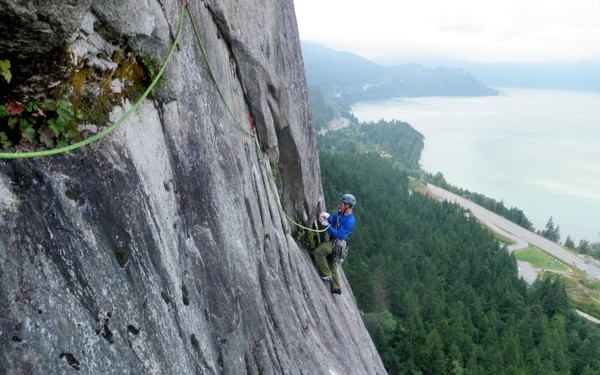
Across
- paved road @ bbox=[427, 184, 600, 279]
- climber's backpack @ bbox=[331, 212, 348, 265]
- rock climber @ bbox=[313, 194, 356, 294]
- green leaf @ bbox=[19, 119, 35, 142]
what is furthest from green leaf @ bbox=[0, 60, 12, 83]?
paved road @ bbox=[427, 184, 600, 279]

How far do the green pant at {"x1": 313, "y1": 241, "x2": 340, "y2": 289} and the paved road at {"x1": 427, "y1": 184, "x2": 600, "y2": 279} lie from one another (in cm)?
6794

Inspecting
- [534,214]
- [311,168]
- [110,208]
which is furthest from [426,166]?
[110,208]

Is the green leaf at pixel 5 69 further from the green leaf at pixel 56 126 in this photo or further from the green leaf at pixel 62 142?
the green leaf at pixel 62 142

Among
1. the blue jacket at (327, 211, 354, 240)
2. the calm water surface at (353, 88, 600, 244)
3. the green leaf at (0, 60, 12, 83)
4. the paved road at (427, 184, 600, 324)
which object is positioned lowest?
the paved road at (427, 184, 600, 324)

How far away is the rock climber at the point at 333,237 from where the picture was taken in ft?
33.8

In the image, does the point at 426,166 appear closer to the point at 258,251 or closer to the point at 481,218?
the point at 481,218

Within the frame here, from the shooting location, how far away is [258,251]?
691cm

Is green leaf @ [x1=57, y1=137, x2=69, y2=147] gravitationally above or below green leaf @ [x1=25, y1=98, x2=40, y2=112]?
below

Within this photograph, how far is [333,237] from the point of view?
1118 centimetres

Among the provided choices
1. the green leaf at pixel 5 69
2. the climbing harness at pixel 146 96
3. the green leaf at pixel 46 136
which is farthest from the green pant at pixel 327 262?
the green leaf at pixel 5 69

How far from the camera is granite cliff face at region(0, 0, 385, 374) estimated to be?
3.18 metres

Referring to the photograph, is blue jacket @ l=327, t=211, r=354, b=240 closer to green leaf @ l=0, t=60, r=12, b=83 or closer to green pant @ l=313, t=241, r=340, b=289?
green pant @ l=313, t=241, r=340, b=289

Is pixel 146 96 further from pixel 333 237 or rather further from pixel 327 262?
pixel 327 262

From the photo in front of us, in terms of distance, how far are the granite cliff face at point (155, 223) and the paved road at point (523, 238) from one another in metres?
72.5
